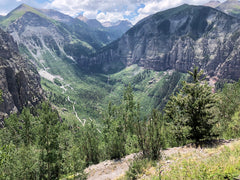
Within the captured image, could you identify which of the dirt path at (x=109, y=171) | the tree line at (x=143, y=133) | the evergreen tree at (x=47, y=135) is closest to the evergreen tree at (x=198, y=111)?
the tree line at (x=143, y=133)

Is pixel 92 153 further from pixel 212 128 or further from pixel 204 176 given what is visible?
pixel 204 176

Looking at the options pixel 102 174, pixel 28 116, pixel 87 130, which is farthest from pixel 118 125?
pixel 28 116

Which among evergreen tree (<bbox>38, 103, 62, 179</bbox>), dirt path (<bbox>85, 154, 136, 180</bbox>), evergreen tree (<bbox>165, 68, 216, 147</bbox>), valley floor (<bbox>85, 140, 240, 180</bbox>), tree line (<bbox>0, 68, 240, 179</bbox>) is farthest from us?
evergreen tree (<bbox>38, 103, 62, 179</bbox>)

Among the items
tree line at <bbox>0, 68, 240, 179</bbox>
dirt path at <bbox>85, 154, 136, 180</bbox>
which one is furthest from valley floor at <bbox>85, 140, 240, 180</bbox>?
tree line at <bbox>0, 68, 240, 179</bbox>

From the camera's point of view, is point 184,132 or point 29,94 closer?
point 184,132

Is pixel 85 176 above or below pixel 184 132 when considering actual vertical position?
below

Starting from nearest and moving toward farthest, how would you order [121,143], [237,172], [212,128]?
1. [237,172]
2. [212,128]
3. [121,143]

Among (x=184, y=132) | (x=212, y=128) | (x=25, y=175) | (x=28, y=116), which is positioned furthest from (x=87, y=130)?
(x=212, y=128)

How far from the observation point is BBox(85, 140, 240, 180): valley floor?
17.1 meters

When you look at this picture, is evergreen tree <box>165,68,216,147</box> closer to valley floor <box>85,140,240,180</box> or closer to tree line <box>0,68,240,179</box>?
tree line <box>0,68,240,179</box>

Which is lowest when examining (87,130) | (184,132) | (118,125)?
(87,130)

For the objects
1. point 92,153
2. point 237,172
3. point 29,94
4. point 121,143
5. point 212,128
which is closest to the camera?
point 237,172

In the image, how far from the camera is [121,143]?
3666 centimetres

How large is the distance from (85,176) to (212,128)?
21.8m
